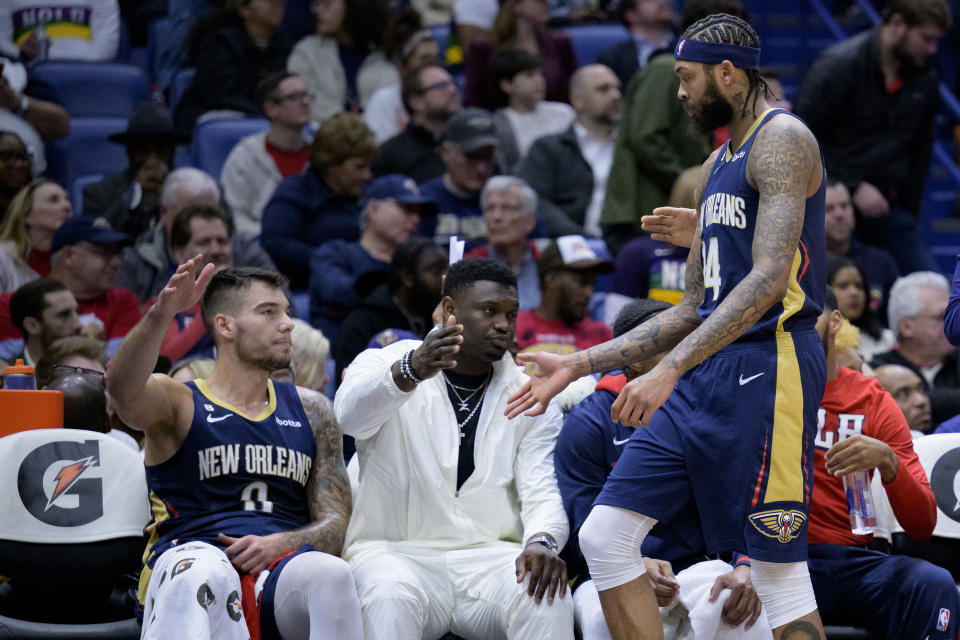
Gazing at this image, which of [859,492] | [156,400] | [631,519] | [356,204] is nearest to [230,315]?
[156,400]

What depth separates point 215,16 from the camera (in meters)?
8.70

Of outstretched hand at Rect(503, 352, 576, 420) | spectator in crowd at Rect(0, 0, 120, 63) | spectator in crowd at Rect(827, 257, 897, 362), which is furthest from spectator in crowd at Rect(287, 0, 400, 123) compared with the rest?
outstretched hand at Rect(503, 352, 576, 420)

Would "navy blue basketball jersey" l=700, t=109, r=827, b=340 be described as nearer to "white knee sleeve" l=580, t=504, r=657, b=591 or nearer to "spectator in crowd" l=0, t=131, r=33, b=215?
"white knee sleeve" l=580, t=504, r=657, b=591

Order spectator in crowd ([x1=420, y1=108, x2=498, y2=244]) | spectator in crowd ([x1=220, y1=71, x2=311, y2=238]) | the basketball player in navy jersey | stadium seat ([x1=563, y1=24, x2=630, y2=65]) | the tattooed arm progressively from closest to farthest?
the basketball player in navy jersey
the tattooed arm
spectator in crowd ([x1=420, y1=108, x2=498, y2=244])
spectator in crowd ([x1=220, y1=71, x2=311, y2=238])
stadium seat ([x1=563, y1=24, x2=630, y2=65])

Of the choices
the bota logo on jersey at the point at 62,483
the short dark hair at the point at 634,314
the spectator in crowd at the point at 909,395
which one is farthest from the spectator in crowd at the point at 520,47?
the bota logo on jersey at the point at 62,483

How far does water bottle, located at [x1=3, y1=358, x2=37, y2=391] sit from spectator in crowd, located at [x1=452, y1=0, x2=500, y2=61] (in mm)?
5629

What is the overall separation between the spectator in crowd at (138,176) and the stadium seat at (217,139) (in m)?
0.56

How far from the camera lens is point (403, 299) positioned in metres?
6.46

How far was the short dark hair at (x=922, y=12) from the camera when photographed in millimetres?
7922

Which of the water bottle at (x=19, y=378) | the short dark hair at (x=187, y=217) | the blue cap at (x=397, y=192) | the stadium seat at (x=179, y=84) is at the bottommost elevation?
the water bottle at (x=19, y=378)

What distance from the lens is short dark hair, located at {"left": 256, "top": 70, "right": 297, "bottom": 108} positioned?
26.1ft

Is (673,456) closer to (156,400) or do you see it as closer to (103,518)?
(156,400)

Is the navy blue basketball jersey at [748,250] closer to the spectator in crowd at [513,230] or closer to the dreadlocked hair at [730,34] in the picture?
the dreadlocked hair at [730,34]

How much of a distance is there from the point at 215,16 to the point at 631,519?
6.19 metres
